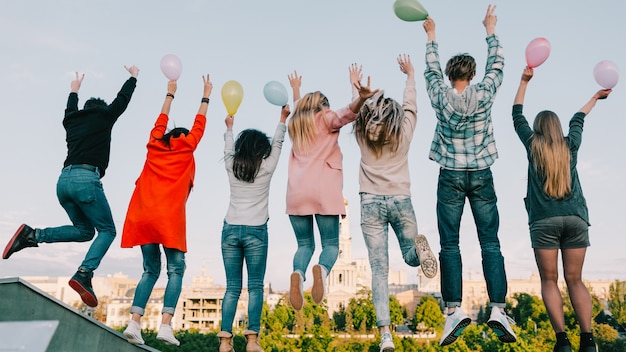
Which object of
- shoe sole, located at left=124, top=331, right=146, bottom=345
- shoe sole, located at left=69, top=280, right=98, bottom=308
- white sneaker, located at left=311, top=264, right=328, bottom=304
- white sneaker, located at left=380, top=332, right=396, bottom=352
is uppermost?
white sneaker, located at left=311, top=264, right=328, bottom=304

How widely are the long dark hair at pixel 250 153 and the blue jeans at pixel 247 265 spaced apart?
0.57 metres

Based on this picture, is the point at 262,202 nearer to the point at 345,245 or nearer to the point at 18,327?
the point at 18,327

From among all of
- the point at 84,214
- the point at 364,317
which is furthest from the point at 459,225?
the point at 364,317

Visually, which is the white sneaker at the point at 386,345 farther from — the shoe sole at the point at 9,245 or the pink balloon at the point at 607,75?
the shoe sole at the point at 9,245

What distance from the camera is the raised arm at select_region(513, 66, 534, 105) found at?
5562 millimetres

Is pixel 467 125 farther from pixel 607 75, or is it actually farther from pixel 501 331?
pixel 501 331

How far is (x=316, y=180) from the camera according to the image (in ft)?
17.4

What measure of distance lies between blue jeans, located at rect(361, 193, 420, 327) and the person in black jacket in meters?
2.90

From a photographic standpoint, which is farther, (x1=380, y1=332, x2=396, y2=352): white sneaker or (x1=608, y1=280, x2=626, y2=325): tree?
(x1=608, y1=280, x2=626, y2=325): tree

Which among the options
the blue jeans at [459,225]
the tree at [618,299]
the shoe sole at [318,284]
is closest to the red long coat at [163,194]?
the shoe sole at [318,284]

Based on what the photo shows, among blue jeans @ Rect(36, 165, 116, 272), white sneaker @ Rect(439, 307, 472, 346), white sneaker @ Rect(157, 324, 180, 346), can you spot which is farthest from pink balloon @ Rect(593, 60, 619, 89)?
blue jeans @ Rect(36, 165, 116, 272)

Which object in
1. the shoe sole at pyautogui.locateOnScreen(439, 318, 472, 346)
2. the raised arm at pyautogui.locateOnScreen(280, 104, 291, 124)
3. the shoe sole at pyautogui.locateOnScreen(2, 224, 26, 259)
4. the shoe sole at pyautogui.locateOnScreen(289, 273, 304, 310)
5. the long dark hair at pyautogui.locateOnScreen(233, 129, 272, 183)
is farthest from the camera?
the raised arm at pyautogui.locateOnScreen(280, 104, 291, 124)

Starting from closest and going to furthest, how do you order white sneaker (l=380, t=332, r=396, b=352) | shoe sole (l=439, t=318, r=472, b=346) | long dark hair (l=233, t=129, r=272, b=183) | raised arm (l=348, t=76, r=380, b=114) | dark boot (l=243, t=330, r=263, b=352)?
white sneaker (l=380, t=332, r=396, b=352) → shoe sole (l=439, t=318, r=472, b=346) → raised arm (l=348, t=76, r=380, b=114) → dark boot (l=243, t=330, r=263, b=352) → long dark hair (l=233, t=129, r=272, b=183)

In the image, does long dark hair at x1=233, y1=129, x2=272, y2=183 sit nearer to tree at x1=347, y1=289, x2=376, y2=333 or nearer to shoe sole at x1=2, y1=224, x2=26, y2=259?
shoe sole at x1=2, y1=224, x2=26, y2=259
